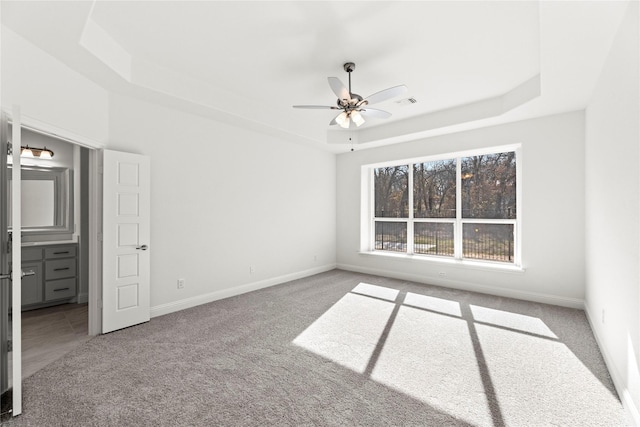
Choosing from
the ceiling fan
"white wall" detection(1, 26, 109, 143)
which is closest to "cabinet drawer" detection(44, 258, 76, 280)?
"white wall" detection(1, 26, 109, 143)

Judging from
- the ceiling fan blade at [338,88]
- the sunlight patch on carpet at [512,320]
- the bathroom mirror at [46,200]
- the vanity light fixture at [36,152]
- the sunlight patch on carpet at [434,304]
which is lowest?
the sunlight patch on carpet at [512,320]

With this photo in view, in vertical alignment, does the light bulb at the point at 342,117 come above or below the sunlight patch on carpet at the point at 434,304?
above

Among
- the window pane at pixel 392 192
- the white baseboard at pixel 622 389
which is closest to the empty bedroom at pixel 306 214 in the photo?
the white baseboard at pixel 622 389

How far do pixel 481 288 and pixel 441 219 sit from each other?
4.46ft

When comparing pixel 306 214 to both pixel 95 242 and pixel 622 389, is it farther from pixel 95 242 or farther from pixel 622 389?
pixel 622 389

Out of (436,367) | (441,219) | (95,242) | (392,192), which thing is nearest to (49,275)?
(95,242)

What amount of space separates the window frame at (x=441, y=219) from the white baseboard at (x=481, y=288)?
14.0 inches

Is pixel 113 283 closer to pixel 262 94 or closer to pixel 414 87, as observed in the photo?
pixel 262 94

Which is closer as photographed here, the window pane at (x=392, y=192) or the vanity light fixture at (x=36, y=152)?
the vanity light fixture at (x=36, y=152)

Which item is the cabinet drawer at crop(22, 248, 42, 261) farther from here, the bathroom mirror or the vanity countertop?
the bathroom mirror

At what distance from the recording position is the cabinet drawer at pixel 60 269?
401cm

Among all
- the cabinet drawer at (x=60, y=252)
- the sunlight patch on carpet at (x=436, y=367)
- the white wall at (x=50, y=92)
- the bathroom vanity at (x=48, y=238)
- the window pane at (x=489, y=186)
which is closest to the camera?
the sunlight patch on carpet at (x=436, y=367)

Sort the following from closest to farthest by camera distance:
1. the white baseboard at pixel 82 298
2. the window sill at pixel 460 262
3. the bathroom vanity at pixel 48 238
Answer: the bathroom vanity at pixel 48 238 < the white baseboard at pixel 82 298 < the window sill at pixel 460 262

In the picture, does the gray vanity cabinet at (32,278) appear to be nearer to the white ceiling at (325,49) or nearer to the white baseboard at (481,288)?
the white ceiling at (325,49)
